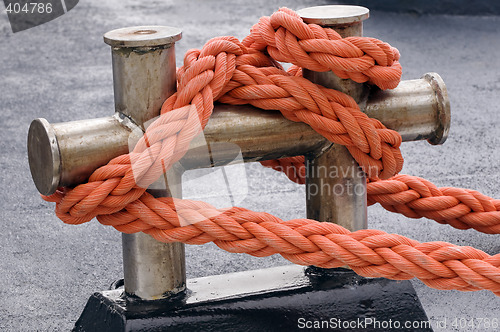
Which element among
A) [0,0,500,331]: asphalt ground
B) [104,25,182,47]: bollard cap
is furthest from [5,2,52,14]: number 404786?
[104,25,182,47]: bollard cap

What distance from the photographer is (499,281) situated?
36.5 inches

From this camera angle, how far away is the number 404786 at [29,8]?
3.27m

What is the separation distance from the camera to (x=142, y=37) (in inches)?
36.7

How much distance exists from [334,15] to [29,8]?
265 centimetres

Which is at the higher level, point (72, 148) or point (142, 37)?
point (142, 37)

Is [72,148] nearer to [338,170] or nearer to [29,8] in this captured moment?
[338,170]

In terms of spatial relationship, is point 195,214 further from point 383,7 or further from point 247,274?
point 383,7

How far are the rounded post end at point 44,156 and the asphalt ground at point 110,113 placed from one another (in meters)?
0.25

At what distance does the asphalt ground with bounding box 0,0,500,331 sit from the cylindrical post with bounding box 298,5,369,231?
0.51 ft

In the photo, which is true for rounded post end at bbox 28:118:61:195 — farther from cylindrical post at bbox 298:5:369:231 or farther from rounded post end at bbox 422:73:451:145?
rounded post end at bbox 422:73:451:145

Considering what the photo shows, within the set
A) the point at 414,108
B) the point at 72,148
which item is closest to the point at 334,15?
the point at 414,108

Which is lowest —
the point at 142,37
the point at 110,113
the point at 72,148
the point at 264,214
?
the point at 110,113

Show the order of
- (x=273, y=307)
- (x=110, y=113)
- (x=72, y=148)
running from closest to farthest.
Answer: (x=72, y=148)
(x=273, y=307)
(x=110, y=113)

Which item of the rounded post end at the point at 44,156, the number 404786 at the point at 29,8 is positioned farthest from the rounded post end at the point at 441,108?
the number 404786 at the point at 29,8
